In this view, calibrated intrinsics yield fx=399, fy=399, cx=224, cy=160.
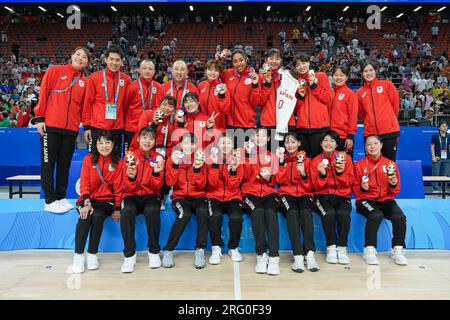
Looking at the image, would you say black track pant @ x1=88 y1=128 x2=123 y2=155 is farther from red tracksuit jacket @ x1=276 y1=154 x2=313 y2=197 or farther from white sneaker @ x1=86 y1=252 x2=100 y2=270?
red tracksuit jacket @ x1=276 y1=154 x2=313 y2=197

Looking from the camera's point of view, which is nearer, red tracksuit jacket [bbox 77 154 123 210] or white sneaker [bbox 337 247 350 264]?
white sneaker [bbox 337 247 350 264]

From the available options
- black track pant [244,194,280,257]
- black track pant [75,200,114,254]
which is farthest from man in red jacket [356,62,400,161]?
black track pant [75,200,114,254]

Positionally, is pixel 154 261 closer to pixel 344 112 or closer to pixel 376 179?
pixel 376 179

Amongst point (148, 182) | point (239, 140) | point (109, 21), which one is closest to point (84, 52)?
point (148, 182)

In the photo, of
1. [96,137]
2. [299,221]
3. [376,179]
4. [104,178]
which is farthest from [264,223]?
[96,137]

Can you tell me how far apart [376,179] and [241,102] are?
1.67 meters

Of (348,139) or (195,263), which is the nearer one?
(195,263)

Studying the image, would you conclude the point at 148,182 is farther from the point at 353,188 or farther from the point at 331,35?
the point at 331,35

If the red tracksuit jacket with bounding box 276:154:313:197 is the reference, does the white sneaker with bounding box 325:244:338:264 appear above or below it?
below

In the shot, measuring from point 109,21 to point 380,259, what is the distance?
72.3 feet

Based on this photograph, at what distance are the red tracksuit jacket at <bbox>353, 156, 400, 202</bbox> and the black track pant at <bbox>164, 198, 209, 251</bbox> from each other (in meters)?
1.68

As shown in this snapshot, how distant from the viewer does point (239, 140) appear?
4.45 m

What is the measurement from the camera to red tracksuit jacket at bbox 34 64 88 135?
4.26 m
